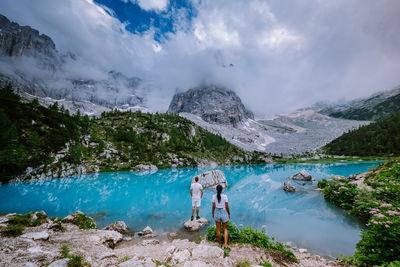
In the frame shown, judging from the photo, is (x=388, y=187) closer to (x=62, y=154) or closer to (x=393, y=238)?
(x=393, y=238)

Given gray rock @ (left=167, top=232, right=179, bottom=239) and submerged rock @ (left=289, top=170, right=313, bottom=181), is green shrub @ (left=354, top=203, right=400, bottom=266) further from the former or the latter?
submerged rock @ (left=289, top=170, right=313, bottom=181)

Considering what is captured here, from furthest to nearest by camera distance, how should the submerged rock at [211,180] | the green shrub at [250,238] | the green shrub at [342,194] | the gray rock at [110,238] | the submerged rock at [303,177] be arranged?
the submerged rock at [303,177] → the submerged rock at [211,180] → the green shrub at [342,194] → the gray rock at [110,238] → the green shrub at [250,238]

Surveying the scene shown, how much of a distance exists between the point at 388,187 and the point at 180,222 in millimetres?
19562

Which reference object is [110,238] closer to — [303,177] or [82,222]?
[82,222]

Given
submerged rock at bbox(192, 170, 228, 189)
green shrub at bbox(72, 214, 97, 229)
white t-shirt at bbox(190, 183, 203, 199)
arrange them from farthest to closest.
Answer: submerged rock at bbox(192, 170, 228, 189) → white t-shirt at bbox(190, 183, 203, 199) → green shrub at bbox(72, 214, 97, 229)

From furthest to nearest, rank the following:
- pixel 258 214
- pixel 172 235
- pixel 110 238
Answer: pixel 258 214 < pixel 172 235 < pixel 110 238

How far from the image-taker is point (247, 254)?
7602 millimetres

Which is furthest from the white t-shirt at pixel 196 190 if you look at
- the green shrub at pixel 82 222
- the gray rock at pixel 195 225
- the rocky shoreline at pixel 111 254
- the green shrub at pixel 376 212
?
the green shrub at pixel 376 212

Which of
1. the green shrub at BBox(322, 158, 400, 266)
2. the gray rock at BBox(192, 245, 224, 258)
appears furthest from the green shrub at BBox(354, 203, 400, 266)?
the gray rock at BBox(192, 245, 224, 258)

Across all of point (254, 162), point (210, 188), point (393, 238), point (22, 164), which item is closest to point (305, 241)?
point (393, 238)

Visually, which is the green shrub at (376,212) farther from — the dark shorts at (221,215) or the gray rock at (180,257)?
the gray rock at (180,257)

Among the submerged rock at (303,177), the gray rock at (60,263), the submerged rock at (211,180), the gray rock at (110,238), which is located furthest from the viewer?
the submerged rock at (303,177)

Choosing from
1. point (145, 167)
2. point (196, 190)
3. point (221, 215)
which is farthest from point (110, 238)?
point (145, 167)

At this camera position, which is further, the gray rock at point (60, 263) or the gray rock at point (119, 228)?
the gray rock at point (119, 228)
